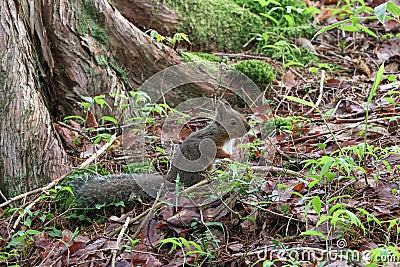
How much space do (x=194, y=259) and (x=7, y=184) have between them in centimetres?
158

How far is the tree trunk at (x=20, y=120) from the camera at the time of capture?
3.54m

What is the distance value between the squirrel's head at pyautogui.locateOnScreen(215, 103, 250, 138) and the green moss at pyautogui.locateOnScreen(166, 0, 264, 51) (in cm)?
170

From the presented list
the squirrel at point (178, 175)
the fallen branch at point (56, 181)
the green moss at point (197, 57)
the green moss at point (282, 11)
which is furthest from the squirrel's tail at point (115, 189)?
the green moss at point (282, 11)

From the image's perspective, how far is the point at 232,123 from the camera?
410 centimetres

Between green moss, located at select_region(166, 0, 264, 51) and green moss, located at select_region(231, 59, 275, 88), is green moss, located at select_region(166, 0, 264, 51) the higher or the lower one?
the higher one

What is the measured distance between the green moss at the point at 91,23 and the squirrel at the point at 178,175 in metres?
1.36

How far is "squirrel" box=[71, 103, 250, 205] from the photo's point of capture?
3447 mm

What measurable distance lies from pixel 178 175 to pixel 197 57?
6.85 ft

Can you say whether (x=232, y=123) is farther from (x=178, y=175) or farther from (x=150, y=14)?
(x=150, y=14)

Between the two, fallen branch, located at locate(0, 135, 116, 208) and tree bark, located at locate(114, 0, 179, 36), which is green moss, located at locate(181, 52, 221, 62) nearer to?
tree bark, located at locate(114, 0, 179, 36)

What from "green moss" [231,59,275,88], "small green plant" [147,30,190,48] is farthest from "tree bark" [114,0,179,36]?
"green moss" [231,59,275,88]

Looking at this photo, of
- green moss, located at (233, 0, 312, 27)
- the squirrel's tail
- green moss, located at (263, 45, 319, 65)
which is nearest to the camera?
the squirrel's tail

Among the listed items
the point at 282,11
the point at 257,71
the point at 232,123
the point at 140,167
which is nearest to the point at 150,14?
the point at 257,71

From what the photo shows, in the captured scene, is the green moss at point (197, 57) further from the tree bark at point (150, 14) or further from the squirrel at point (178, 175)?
the squirrel at point (178, 175)
